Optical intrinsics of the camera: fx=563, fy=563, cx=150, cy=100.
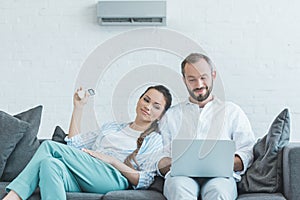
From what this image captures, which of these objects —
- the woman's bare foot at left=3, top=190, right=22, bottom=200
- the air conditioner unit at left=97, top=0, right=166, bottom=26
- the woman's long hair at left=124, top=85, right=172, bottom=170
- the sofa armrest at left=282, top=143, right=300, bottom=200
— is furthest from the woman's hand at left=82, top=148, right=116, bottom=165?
the air conditioner unit at left=97, top=0, right=166, bottom=26

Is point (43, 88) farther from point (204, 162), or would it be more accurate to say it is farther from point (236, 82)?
point (204, 162)

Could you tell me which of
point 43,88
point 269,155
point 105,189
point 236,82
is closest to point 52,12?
point 43,88

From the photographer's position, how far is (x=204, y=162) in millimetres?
2787

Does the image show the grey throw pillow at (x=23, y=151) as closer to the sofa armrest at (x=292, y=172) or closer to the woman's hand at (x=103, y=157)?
the woman's hand at (x=103, y=157)

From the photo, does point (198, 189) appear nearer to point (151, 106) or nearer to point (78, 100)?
point (151, 106)

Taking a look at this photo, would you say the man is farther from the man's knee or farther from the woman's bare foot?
the woman's bare foot

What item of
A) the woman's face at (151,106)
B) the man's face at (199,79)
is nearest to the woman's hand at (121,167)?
the woman's face at (151,106)

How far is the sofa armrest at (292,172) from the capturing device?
2.73 m

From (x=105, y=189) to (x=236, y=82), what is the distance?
1.45 meters

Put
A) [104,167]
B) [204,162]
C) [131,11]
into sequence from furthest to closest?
[131,11], [104,167], [204,162]

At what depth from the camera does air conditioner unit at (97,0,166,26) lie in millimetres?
3924

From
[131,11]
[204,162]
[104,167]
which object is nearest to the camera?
Answer: [204,162]

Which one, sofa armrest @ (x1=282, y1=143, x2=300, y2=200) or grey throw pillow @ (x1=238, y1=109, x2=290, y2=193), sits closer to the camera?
sofa armrest @ (x1=282, y1=143, x2=300, y2=200)

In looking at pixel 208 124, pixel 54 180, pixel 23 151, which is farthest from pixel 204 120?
pixel 23 151
